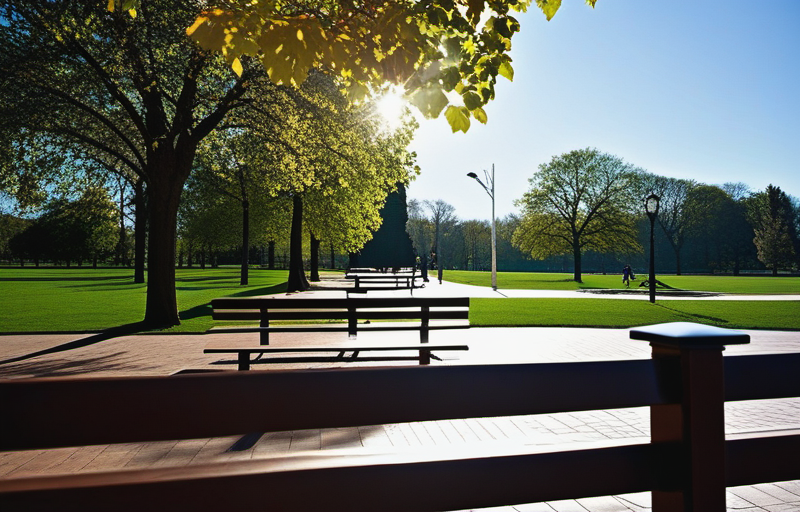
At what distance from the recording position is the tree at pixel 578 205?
44.5 m

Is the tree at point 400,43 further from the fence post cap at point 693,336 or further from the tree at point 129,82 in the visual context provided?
the tree at point 129,82

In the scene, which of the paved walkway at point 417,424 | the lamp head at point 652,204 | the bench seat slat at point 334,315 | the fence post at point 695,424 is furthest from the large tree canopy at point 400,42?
the lamp head at point 652,204

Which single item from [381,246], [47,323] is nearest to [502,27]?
[47,323]

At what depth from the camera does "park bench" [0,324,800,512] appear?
127 centimetres

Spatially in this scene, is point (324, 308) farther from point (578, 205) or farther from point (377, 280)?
point (578, 205)

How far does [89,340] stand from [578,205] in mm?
41208

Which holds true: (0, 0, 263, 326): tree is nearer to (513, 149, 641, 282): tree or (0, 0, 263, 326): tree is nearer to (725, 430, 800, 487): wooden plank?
(725, 430, 800, 487): wooden plank

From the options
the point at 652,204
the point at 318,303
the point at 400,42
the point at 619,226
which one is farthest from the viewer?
the point at 619,226

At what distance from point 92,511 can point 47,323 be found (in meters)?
15.4

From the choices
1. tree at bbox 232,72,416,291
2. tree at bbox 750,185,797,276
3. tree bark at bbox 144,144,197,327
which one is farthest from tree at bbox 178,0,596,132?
tree at bbox 750,185,797,276

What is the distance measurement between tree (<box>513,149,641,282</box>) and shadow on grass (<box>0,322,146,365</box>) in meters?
37.8

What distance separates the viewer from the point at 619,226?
44.2 meters

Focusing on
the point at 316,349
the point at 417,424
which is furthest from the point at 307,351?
the point at 417,424

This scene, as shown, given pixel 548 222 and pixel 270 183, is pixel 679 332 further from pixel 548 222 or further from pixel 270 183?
pixel 548 222
